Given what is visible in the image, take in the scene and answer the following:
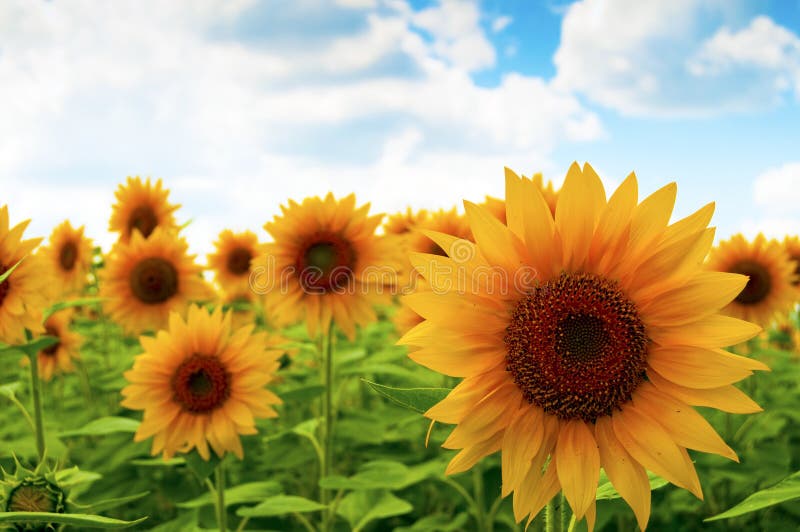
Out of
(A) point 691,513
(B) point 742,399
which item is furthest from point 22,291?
(A) point 691,513

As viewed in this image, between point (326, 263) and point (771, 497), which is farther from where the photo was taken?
point (326, 263)

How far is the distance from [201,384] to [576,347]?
2.59m

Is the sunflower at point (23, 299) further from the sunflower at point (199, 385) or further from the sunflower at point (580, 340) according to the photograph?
the sunflower at point (580, 340)

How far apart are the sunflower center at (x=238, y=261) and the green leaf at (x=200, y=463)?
410cm

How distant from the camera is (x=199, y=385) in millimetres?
3877

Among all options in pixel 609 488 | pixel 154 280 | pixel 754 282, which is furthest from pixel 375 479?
pixel 754 282

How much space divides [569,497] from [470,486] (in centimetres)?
297

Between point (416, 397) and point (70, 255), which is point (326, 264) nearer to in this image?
point (416, 397)

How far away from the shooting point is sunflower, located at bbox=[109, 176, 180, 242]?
7027 millimetres

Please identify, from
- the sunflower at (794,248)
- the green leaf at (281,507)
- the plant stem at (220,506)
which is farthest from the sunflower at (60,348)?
the sunflower at (794,248)

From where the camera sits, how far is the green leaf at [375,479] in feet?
10.5

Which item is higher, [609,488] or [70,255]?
[70,255]

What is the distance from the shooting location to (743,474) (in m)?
3.91

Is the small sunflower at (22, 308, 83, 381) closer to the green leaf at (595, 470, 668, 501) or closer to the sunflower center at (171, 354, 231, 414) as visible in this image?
the sunflower center at (171, 354, 231, 414)
